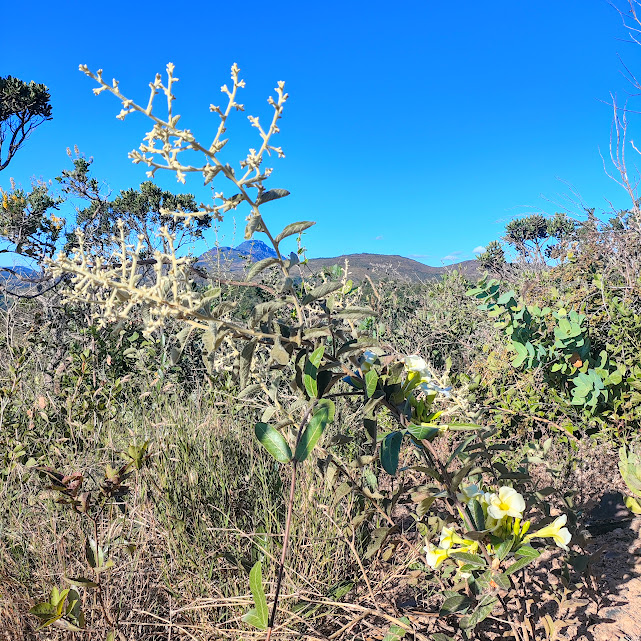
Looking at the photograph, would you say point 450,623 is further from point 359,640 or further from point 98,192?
point 98,192

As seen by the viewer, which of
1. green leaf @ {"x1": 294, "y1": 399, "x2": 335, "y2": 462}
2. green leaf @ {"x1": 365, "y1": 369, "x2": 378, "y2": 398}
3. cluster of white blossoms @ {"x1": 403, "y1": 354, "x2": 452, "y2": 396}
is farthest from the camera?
cluster of white blossoms @ {"x1": 403, "y1": 354, "x2": 452, "y2": 396}

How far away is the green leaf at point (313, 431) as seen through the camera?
85 centimetres

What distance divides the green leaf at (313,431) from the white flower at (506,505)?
424mm

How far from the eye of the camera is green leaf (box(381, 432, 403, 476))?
857 millimetres


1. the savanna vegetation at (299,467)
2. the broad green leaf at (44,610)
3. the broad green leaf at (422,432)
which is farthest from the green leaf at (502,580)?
the broad green leaf at (44,610)

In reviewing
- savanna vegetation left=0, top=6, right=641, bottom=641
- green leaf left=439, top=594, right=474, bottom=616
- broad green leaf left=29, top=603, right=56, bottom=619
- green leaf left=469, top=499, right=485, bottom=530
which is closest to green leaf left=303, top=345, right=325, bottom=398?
savanna vegetation left=0, top=6, right=641, bottom=641

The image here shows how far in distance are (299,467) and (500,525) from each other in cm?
119

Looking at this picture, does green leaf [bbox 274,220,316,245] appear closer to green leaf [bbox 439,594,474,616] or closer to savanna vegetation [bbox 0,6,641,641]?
savanna vegetation [bbox 0,6,641,641]

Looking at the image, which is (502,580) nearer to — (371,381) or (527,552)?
(527,552)

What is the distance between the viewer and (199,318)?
907 mm

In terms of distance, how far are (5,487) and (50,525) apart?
0.34 meters

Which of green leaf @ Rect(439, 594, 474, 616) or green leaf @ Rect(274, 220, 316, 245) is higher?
green leaf @ Rect(274, 220, 316, 245)

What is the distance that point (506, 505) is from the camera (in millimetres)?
990

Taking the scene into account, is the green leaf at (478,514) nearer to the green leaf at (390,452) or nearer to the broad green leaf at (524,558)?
the broad green leaf at (524,558)
